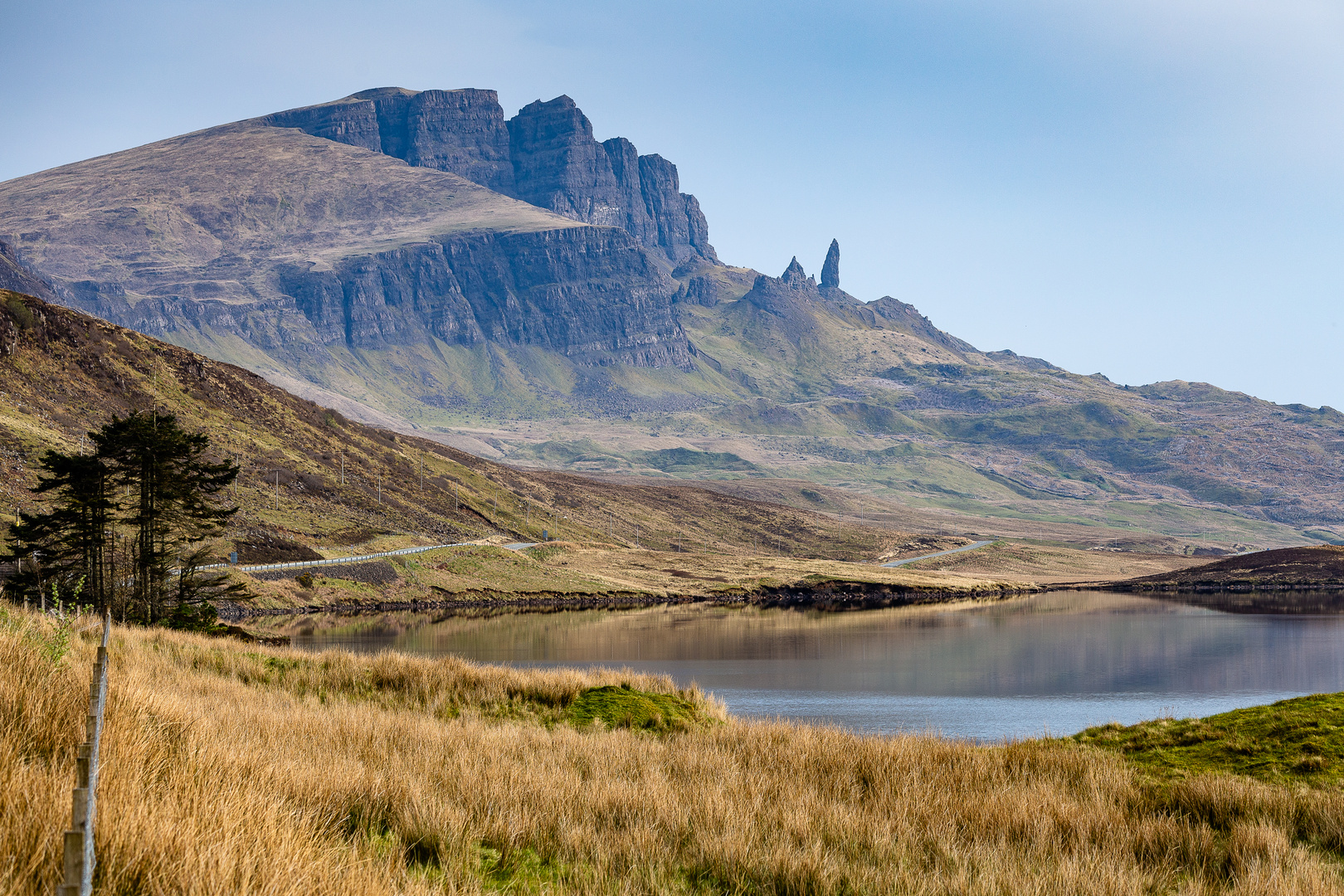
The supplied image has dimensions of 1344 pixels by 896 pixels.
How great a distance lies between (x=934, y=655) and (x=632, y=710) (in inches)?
2028

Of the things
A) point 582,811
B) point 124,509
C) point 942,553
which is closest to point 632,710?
point 582,811

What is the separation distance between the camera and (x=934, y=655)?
6756 centimetres

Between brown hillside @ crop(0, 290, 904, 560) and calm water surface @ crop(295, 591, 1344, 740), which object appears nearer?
calm water surface @ crop(295, 591, 1344, 740)

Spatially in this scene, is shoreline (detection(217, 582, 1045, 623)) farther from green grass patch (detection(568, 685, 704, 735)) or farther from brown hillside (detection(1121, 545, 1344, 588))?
green grass patch (detection(568, 685, 704, 735))

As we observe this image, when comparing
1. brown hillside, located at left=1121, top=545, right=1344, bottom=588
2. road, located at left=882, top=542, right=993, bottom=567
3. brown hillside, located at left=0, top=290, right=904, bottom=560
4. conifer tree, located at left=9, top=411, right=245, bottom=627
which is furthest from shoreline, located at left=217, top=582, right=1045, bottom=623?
road, located at left=882, top=542, right=993, bottom=567

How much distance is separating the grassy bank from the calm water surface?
17998 millimetres

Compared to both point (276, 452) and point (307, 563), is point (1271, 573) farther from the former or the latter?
point (276, 452)

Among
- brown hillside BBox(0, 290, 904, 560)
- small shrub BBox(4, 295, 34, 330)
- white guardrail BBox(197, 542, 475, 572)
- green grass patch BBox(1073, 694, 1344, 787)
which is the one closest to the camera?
green grass patch BBox(1073, 694, 1344, 787)

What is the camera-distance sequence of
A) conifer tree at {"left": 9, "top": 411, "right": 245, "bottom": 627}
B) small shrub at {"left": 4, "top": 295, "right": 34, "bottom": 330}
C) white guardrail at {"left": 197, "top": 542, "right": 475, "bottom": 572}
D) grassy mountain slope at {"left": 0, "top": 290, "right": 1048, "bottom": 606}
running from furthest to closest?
→ small shrub at {"left": 4, "top": 295, "right": 34, "bottom": 330} → grassy mountain slope at {"left": 0, "top": 290, "right": 1048, "bottom": 606} → white guardrail at {"left": 197, "top": 542, "right": 475, "bottom": 572} → conifer tree at {"left": 9, "top": 411, "right": 245, "bottom": 627}

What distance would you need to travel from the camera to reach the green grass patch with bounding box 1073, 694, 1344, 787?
12992 millimetres

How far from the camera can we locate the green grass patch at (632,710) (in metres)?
19.0

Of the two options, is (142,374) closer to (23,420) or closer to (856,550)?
(23,420)

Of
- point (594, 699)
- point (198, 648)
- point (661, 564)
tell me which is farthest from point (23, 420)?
point (594, 699)

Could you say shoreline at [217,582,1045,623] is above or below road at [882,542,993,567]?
above
